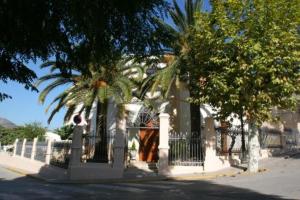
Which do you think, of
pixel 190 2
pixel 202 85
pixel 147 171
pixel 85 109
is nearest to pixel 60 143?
pixel 85 109

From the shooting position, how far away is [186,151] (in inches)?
736

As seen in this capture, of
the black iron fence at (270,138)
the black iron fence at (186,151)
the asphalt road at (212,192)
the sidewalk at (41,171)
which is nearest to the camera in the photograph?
the asphalt road at (212,192)

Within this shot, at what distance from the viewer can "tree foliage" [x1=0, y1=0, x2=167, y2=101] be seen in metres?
5.02

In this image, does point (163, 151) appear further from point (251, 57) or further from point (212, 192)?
point (212, 192)

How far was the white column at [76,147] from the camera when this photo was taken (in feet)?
57.7

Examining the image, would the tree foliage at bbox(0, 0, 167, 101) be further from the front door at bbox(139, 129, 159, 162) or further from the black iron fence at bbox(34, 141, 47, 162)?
the black iron fence at bbox(34, 141, 47, 162)

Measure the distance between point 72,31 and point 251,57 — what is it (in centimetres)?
1160

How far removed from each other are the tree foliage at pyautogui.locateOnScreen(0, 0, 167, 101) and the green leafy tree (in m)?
10.00

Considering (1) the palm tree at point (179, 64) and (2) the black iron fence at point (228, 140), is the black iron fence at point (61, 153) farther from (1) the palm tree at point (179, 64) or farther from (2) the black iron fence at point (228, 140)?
(2) the black iron fence at point (228, 140)

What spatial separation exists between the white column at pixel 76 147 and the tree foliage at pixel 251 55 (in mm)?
5871

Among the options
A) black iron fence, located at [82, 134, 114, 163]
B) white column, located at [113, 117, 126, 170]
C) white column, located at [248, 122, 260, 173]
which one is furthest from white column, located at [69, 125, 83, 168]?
white column, located at [248, 122, 260, 173]

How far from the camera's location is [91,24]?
524 centimetres

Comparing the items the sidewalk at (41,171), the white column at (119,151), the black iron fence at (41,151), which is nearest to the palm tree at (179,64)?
the white column at (119,151)

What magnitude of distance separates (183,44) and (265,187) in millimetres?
9042
